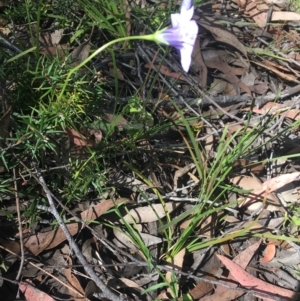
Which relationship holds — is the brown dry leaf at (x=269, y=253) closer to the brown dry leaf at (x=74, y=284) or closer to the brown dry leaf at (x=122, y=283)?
the brown dry leaf at (x=122, y=283)

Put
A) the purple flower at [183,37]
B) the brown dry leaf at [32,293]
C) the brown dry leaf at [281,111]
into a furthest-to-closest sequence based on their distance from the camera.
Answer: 1. the brown dry leaf at [281,111]
2. the brown dry leaf at [32,293]
3. the purple flower at [183,37]

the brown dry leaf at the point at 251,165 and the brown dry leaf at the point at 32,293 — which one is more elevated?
the brown dry leaf at the point at 251,165

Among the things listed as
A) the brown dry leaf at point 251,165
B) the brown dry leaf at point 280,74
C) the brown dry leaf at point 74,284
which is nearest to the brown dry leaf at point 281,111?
the brown dry leaf at point 280,74

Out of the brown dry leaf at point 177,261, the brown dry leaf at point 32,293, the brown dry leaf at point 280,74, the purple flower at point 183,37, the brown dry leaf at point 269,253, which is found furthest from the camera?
the brown dry leaf at point 280,74

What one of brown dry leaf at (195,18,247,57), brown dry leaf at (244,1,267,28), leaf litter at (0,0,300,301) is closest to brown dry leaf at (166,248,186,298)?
leaf litter at (0,0,300,301)

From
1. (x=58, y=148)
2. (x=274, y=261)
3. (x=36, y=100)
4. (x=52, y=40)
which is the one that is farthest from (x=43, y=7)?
(x=274, y=261)

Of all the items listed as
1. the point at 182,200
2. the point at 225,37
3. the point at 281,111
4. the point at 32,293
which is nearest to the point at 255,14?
the point at 225,37

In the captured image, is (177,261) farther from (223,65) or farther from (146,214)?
(223,65)

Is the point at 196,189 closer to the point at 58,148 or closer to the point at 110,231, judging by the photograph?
the point at 110,231
